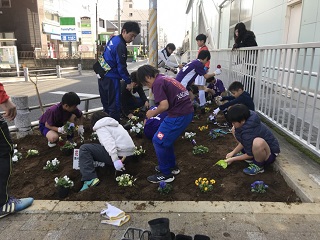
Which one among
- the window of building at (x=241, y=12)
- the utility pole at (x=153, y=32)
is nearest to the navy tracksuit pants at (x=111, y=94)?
the utility pole at (x=153, y=32)

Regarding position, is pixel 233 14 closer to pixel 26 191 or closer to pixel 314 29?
pixel 314 29

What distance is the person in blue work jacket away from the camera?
4680 millimetres

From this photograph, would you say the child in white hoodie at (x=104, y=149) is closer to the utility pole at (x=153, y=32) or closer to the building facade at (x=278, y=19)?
the utility pole at (x=153, y=32)

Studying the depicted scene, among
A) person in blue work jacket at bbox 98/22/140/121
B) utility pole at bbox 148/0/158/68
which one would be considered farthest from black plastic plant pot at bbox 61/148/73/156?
utility pole at bbox 148/0/158/68

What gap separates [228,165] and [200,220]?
1202 mm

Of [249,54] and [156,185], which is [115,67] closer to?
[156,185]

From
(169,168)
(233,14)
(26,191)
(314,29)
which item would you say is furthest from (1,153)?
(233,14)

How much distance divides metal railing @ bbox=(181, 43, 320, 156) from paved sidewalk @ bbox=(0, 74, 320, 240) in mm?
939

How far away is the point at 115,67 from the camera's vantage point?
4.88 meters

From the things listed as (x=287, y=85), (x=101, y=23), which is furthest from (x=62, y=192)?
(x=101, y=23)

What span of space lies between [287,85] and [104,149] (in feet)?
8.69

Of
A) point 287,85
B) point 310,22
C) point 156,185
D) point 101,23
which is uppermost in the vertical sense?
point 101,23

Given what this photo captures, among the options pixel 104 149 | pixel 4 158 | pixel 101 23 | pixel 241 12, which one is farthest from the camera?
pixel 101 23

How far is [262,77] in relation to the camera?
495 centimetres
